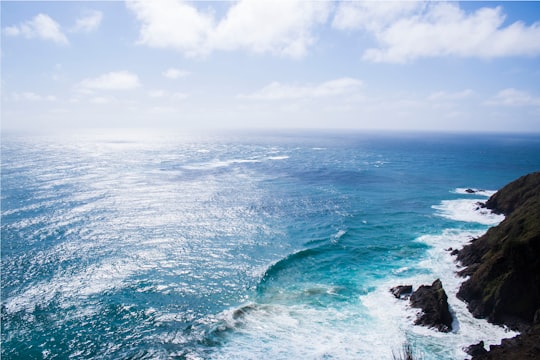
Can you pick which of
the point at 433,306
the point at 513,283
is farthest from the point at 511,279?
the point at 433,306

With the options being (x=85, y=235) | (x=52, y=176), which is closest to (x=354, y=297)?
(x=85, y=235)

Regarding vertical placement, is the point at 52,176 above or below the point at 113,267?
above

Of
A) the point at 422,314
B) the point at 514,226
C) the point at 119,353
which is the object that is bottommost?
the point at 119,353

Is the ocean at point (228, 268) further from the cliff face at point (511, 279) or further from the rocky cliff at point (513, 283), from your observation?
the cliff face at point (511, 279)

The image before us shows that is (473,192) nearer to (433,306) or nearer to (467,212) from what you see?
(467,212)

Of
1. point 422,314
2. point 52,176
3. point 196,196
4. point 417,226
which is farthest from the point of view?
point 52,176

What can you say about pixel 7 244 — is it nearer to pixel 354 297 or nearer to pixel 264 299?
pixel 264 299
